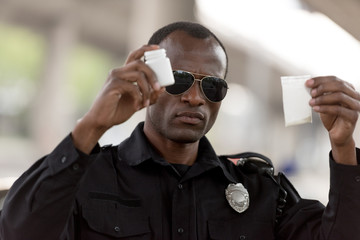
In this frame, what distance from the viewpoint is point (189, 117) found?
2072 mm

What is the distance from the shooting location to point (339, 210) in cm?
188

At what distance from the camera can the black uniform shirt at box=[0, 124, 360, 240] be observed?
5.69ft

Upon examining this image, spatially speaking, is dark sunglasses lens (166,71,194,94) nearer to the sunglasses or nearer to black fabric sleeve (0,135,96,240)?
the sunglasses

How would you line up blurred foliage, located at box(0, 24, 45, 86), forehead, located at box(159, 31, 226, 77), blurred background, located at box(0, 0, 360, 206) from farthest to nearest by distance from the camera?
blurred background, located at box(0, 0, 360, 206) → blurred foliage, located at box(0, 24, 45, 86) → forehead, located at box(159, 31, 226, 77)

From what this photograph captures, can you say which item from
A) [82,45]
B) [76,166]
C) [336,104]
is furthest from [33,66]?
[336,104]

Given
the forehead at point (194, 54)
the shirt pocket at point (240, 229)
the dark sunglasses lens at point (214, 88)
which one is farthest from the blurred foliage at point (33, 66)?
the shirt pocket at point (240, 229)

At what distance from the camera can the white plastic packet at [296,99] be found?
5.78 feet

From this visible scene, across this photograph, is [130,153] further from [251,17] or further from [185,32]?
[251,17]

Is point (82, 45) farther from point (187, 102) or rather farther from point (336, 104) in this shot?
point (336, 104)

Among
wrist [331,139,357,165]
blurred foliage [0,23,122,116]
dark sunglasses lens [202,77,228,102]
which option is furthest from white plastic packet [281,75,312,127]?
blurred foliage [0,23,122,116]

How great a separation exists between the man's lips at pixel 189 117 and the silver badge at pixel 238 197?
309mm

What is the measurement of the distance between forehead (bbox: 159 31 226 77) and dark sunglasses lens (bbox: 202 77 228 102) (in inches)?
1.6

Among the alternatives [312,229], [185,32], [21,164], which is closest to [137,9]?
[21,164]

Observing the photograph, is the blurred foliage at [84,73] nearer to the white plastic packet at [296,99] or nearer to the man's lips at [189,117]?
the man's lips at [189,117]
